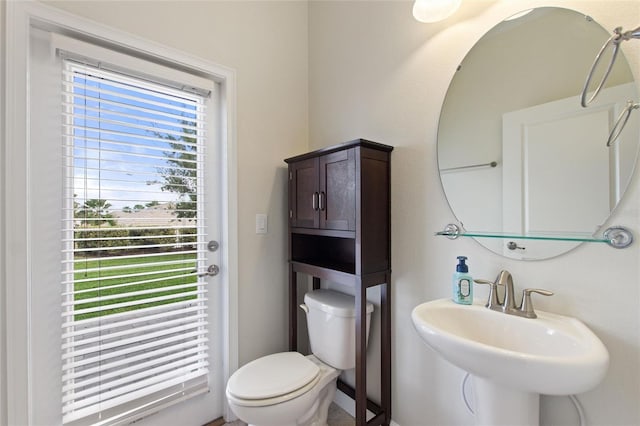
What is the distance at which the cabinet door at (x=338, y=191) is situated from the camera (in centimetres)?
136

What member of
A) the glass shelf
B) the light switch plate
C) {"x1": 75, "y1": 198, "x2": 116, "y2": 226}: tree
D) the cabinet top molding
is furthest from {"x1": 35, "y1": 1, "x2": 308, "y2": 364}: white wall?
the glass shelf

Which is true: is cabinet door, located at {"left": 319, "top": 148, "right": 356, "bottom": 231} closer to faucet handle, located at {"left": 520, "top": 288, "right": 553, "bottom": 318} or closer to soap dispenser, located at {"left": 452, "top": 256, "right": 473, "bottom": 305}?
soap dispenser, located at {"left": 452, "top": 256, "right": 473, "bottom": 305}

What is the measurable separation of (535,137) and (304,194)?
108cm

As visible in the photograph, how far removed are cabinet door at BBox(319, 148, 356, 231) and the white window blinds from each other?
701 millimetres

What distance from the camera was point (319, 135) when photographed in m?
1.93

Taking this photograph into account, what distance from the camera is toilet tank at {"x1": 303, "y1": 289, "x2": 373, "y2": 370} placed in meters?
1.47

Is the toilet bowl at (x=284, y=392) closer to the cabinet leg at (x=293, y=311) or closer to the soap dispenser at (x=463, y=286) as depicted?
the cabinet leg at (x=293, y=311)

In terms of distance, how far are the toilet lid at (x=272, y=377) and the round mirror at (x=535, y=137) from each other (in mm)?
1010

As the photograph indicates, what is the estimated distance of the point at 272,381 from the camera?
1.32m

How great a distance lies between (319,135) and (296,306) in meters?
1.13

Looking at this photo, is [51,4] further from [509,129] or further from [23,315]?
[509,129]

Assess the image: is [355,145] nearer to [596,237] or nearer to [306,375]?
[596,237]

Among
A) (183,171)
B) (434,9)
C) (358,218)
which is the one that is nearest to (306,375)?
(358,218)

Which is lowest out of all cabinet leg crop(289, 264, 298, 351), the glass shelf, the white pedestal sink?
cabinet leg crop(289, 264, 298, 351)
